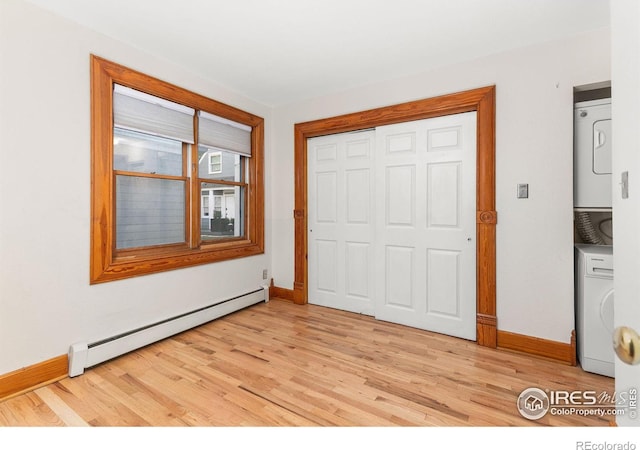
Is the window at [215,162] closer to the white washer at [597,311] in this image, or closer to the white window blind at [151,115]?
the white window blind at [151,115]

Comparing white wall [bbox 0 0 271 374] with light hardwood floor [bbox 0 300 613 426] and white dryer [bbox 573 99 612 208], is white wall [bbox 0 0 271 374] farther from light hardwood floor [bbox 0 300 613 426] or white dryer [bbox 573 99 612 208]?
white dryer [bbox 573 99 612 208]

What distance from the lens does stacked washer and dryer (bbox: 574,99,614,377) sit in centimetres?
212

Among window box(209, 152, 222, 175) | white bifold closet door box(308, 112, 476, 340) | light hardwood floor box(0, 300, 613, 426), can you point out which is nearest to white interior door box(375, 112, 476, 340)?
white bifold closet door box(308, 112, 476, 340)

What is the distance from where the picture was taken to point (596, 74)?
7.47 feet

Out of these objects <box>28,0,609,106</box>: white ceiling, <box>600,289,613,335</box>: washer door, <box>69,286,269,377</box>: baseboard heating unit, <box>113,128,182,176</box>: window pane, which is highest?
<box>28,0,609,106</box>: white ceiling

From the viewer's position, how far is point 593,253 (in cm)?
217

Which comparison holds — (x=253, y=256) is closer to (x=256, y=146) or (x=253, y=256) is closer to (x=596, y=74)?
(x=256, y=146)

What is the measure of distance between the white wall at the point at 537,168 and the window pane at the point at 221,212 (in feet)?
8.64

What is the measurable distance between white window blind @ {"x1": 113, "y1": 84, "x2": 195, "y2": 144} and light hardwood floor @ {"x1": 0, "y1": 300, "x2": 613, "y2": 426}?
75.8 inches

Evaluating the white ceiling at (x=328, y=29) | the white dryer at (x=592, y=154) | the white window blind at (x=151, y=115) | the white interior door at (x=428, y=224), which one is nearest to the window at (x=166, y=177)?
the white window blind at (x=151, y=115)

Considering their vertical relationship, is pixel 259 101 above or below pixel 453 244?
above
